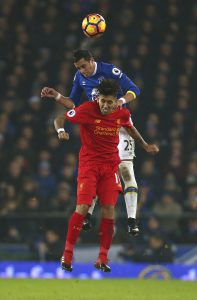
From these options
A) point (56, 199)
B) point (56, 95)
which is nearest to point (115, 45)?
point (56, 199)

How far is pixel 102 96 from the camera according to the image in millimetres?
9961

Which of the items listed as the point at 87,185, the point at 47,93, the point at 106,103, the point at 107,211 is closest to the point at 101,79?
the point at 106,103

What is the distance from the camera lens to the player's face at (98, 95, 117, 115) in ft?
32.7

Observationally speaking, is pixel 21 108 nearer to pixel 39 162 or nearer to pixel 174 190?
pixel 39 162

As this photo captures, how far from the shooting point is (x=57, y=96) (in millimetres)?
10242

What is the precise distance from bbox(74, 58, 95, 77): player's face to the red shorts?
3.40 ft

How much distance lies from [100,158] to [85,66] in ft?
3.29

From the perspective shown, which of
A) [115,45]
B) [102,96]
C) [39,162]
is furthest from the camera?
[115,45]

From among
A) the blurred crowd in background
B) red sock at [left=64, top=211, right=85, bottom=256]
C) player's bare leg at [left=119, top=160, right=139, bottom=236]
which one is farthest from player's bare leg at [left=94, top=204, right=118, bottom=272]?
the blurred crowd in background

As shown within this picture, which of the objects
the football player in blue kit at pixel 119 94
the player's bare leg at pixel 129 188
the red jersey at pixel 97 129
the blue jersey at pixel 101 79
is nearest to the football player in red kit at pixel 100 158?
the red jersey at pixel 97 129

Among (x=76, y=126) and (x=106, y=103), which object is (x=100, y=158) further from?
(x=76, y=126)

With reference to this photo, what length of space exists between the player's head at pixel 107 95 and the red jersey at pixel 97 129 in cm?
12

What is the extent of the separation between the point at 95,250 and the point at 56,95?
16.1 ft

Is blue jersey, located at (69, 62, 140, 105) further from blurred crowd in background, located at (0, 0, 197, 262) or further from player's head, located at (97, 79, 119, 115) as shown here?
blurred crowd in background, located at (0, 0, 197, 262)
